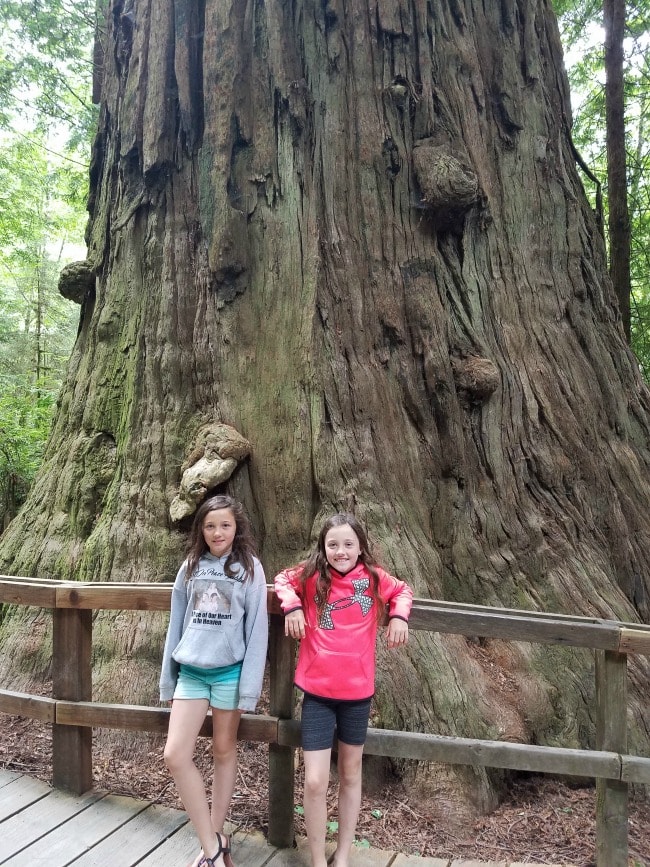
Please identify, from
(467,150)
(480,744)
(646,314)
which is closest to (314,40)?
(467,150)

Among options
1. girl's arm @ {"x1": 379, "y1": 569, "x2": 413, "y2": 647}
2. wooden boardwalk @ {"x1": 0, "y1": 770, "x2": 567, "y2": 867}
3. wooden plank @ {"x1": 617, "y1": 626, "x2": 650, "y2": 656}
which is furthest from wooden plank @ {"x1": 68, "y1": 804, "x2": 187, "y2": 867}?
wooden plank @ {"x1": 617, "y1": 626, "x2": 650, "y2": 656}

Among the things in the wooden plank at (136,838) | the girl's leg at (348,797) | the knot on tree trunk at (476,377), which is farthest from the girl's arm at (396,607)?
the knot on tree trunk at (476,377)

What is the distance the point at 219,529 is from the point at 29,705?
1.57 meters

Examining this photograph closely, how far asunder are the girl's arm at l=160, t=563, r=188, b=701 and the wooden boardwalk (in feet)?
2.32

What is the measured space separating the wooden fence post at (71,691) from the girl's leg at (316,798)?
1.33 metres

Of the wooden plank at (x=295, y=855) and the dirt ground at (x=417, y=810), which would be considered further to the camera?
the dirt ground at (x=417, y=810)

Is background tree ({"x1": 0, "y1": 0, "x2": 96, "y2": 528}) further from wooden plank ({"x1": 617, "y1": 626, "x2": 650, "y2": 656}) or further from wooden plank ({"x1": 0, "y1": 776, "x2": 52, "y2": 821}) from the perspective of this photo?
wooden plank ({"x1": 617, "y1": 626, "x2": 650, "y2": 656})

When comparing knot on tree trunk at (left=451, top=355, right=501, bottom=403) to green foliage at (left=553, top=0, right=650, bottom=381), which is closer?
knot on tree trunk at (left=451, top=355, right=501, bottom=403)

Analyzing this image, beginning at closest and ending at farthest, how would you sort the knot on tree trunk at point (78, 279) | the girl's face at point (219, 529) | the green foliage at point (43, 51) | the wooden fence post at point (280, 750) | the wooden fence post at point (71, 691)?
1. the girl's face at point (219, 529)
2. the wooden fence post at point (280, 750)
3. the wooden fence post at point (71, 691)
4. the knot on tree trunk at point (78, 279)
5. the green foliage at point (43, 51)

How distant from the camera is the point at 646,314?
10.4m

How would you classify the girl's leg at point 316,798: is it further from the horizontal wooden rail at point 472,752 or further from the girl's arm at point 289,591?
the girl's arm at point 289,591

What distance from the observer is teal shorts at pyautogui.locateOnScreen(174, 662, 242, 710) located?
99.2 inches

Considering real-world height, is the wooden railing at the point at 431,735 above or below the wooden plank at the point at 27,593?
below

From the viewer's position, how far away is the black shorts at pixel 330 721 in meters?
2.46
